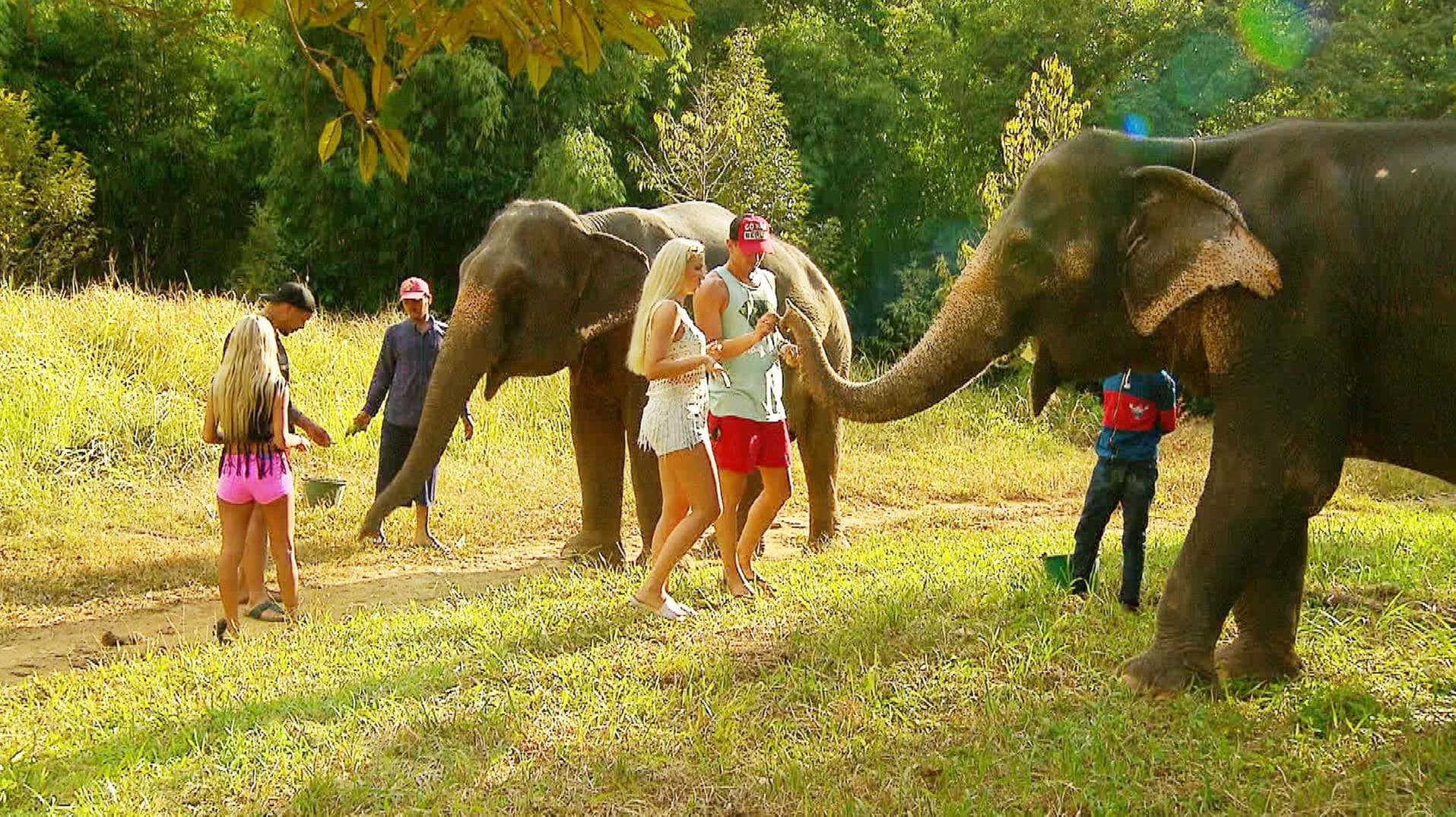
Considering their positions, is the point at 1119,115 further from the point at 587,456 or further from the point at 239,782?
the point at 239,782

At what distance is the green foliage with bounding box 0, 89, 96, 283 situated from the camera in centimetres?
1858

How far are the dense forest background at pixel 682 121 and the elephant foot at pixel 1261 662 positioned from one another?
11.1 metres

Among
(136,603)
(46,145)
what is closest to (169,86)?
(46,145)

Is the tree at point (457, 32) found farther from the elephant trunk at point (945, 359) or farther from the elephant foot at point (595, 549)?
the elephant foot at point (595, 549)

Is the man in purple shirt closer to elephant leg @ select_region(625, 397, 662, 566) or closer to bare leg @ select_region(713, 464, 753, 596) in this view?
elephant leg @ select_region(625, 397, 662, 566)

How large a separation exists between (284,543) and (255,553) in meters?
0.17

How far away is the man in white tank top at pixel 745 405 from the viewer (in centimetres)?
657

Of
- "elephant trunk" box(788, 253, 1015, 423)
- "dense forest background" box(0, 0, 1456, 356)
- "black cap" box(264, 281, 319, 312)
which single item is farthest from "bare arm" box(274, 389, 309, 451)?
"dense forest background" box(0, 0, 1456, 356)

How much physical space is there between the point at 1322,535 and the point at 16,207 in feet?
58.9

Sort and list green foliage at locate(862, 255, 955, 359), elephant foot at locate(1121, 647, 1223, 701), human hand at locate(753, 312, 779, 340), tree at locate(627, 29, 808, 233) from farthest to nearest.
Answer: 1. green foliage at locate(862, 255, 955, 359)
2. tree at locate(627, 29, 808, 233)
3. human hand at locate(753, 312, 779, 340)
4. elephant foot at locate(1121, 647, 1223, 701)

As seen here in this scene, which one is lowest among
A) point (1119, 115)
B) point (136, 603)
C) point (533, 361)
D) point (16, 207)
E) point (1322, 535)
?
point (136, 603)

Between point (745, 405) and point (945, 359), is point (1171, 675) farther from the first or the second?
point (745, 405)

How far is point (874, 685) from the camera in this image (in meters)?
4.99


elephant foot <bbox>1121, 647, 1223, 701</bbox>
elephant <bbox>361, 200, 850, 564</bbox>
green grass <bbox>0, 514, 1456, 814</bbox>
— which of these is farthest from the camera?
elephant <bbox>361, 200, 850, 564</bbox>
